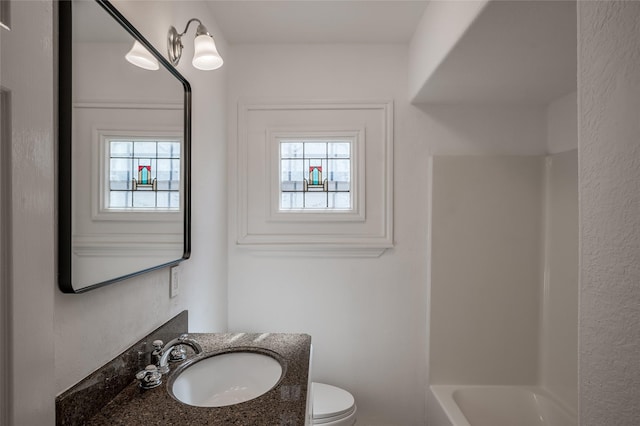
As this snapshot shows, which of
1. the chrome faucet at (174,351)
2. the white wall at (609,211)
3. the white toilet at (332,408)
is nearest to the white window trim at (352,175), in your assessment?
the white toilet at (332,408)

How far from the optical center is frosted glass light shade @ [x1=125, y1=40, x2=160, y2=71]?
116cm

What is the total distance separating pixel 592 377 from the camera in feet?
2.21

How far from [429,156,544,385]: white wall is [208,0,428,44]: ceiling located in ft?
2.72

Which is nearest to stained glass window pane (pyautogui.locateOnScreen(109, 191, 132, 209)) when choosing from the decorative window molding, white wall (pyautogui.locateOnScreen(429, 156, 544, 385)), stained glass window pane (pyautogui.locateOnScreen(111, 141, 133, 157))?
stained glass window pane (pyautogui.locateOnScreen(111, 141, 133, 157))

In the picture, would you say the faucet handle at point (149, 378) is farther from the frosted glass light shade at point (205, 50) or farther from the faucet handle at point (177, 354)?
the frosted glass light shade at point (205, 50)

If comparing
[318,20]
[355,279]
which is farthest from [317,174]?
[318,20]

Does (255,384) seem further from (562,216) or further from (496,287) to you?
(562,216)

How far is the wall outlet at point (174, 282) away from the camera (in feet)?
4.85

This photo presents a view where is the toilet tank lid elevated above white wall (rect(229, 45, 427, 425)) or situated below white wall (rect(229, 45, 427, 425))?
below

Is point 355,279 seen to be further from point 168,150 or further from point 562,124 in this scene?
point 562,124

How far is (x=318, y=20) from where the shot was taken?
6.67ft

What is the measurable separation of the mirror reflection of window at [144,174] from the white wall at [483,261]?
1.52 meters

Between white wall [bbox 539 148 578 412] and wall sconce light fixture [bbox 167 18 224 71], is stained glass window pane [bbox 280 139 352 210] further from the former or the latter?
white wall [bbox 539 148 578 412]

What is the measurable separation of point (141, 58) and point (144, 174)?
38 cm
